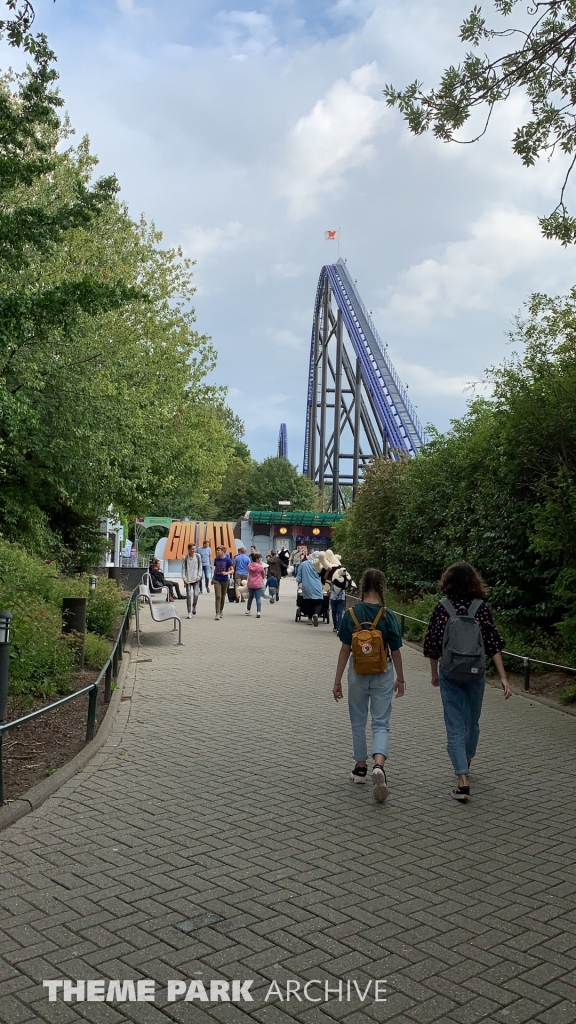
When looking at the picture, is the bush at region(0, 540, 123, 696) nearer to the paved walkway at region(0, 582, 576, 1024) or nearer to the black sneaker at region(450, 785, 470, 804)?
the paved walkway at region(0, 582, 576, 1024)

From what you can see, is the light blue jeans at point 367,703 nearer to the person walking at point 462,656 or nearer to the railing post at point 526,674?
the person walking at point 462,656

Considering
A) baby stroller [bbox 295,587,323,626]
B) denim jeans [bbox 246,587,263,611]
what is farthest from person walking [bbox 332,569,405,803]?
denim jeans [bbox 246,587,263,611]

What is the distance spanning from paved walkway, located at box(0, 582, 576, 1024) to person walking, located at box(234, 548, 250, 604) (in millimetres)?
19045

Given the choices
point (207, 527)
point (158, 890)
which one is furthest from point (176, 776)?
point (207, 527)

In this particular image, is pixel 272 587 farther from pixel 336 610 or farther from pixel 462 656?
pixel 462 656

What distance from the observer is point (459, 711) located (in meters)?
6.39

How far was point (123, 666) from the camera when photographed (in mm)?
12875

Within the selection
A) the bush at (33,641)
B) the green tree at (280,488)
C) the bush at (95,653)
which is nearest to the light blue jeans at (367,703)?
the bush at (33,641)

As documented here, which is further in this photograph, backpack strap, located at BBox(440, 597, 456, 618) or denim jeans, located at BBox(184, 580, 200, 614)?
denim jeans, located at BBox(184, 580, 200, 614)

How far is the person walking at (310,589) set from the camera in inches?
788

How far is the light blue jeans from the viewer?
658 centimetres

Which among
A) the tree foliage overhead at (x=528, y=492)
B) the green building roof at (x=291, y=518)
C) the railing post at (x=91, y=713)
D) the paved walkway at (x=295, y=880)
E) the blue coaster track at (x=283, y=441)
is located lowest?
the paved walkway at (x=295, y=880)

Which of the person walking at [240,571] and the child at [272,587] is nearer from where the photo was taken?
the person walking at [240,571]

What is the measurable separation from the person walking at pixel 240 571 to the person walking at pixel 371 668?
20730mm
